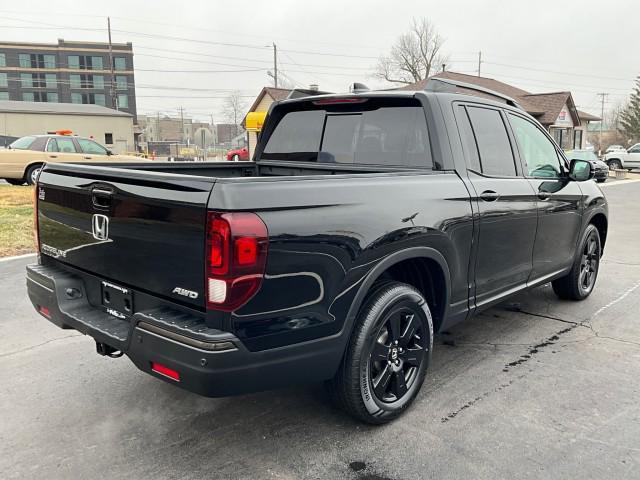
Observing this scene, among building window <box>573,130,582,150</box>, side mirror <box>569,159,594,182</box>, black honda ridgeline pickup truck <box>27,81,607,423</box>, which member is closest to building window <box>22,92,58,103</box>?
building window <box>573,130,582,150</box>

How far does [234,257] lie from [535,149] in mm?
3194

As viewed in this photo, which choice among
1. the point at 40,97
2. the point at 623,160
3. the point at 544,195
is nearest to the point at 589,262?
the point at 544,195

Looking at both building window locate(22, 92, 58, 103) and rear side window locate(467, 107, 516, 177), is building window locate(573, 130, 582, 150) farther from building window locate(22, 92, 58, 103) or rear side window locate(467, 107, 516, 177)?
building window locate(22, 92, 58, 103)

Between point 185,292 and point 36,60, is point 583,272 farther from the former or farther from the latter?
point 36,60

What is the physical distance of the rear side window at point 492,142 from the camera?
3.85 metres

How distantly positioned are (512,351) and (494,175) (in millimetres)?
1371

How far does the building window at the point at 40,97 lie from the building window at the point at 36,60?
3.99 meters

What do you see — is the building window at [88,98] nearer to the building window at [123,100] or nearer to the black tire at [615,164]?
the building window at [123,100]

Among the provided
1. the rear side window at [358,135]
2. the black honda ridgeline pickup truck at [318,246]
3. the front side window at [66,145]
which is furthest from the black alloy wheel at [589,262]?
the front side window at [66,145]

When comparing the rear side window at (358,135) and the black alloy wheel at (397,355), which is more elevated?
the rear side window at (358,135)

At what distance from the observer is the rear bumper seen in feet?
7.58

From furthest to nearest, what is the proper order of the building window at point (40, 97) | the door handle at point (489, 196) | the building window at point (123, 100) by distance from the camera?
the building window at point (40, 97) → the building window at point (123, 100) → the door handle at point (489, 196)

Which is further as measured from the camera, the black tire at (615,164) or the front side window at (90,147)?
the black tire at (615,164)

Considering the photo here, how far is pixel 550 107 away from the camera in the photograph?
123 ft
